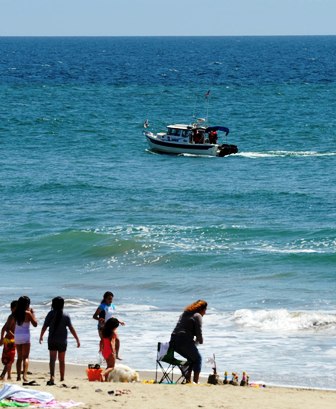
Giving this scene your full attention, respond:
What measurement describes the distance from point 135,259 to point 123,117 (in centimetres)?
4053

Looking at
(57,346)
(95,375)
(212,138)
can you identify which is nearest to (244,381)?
(95,375)

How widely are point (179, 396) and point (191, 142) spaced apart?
35729mm

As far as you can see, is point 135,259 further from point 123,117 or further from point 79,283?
point 123,117

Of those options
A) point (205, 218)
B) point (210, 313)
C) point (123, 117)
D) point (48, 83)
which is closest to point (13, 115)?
point (123, 117)

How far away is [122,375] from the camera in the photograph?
1583 centimetres

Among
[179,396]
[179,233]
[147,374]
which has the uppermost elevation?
[179,396]

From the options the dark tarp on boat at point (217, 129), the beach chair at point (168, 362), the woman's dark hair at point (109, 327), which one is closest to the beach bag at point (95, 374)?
the woman's dark hair at point (109, 327)

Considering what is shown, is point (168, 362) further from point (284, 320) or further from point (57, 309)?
point (284, 320)

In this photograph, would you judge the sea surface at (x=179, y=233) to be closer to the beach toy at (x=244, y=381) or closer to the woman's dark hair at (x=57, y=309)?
the beach toy at (x=244, y=381)

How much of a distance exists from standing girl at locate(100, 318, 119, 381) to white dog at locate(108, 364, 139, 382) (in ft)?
0.34

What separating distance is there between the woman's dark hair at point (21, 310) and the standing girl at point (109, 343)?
134cm

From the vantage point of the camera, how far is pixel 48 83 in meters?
A: 97.3

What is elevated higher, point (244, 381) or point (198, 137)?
point (198, 137)

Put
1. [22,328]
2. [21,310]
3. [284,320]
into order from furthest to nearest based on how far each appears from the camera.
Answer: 1. [284,320]
2. [22,328]
3. [21,310]
